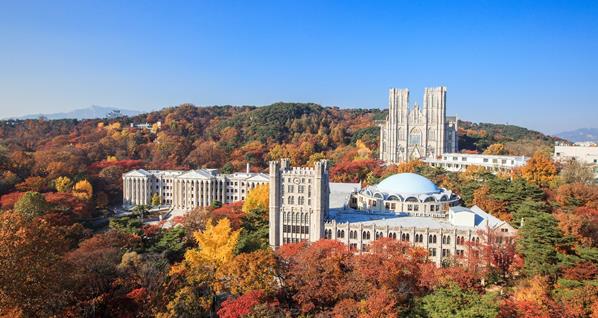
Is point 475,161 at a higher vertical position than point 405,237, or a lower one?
higher

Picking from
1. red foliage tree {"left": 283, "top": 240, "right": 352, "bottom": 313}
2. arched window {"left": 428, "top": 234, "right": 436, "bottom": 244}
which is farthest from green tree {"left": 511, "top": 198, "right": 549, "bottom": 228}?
red foliage tree {"left": 283, "top": 240, "right": 352, "bottom": 313}

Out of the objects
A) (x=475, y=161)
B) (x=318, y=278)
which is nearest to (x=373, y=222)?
(x=318, y=278)

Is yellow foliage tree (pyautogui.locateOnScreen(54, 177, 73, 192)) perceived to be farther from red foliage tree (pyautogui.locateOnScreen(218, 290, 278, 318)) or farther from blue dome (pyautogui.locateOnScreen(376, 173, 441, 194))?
red foliage tree (pyautogui.locateOnScreen(218, 290, 278, 318))

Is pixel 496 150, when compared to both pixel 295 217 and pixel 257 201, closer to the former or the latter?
pixel 257 201

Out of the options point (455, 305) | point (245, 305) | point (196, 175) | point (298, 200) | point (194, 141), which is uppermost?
point (194, 141)

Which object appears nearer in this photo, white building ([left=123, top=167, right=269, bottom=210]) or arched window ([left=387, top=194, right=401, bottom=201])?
arched window ([left=387, top=194, right=401, bottom=201])

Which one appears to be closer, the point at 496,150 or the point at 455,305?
the point at 455,305

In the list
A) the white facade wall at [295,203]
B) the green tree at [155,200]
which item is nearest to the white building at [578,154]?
the white facade wall at [295,203]
